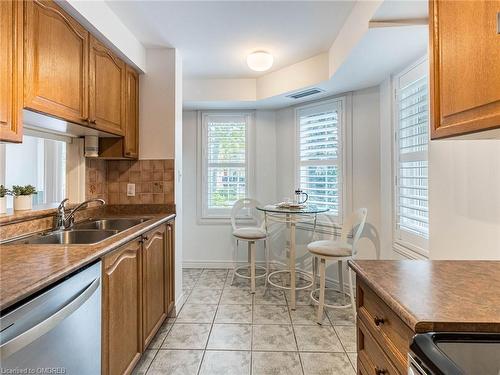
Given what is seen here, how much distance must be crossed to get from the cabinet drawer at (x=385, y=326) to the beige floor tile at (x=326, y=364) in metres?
0.92

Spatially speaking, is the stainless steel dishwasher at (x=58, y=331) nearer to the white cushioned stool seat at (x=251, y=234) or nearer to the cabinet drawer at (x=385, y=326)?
the cabinet drawer at (x=385, y=326)

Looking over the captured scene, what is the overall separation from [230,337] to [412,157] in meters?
2.14

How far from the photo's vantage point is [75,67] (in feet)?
5.87

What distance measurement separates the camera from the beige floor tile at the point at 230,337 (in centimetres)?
214

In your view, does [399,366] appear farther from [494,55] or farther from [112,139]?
[112,139]

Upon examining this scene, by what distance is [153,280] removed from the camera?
6.85ft

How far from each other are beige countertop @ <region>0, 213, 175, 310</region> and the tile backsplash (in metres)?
1.11

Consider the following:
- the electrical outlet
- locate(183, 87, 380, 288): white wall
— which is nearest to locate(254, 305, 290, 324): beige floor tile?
locate(183, 87, 380, 288): white wall

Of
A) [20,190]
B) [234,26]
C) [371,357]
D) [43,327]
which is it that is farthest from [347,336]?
[234,26]

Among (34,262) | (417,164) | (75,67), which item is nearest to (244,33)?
(75,67)

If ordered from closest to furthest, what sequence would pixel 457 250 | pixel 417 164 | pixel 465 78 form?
pixel 465 78
pixel 457 250
pixel 417 164

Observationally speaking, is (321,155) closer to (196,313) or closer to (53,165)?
(196,313)

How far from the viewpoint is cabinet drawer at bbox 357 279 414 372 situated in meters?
0.85

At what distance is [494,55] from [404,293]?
0.80 metres
